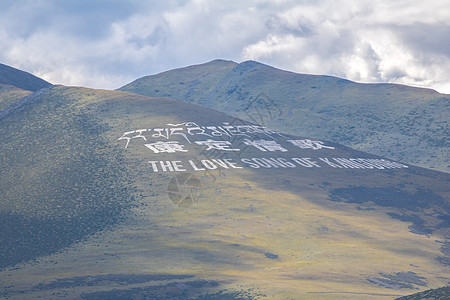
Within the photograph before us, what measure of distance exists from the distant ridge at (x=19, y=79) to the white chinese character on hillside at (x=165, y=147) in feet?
275

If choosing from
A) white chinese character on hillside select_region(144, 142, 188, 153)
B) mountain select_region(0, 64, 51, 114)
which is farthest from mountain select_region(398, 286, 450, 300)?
mountain select_region(0, 64, 51, 114)

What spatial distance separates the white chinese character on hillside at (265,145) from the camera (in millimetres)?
107812

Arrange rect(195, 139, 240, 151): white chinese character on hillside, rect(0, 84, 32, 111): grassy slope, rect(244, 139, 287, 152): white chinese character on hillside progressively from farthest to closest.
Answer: rect(0, 84, 32, 111): grassy slope < rect(244, 139, 287, 152): white chinese character on hillside < rect(195, 139, 240, 151): white chinese character on hillside

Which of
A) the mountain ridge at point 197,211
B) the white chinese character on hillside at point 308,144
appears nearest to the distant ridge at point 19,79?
the mountain ridge at point 197,211

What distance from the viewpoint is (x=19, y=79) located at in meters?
176

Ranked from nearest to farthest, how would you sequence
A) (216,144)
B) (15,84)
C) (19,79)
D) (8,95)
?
1. (216,144)
2. (8,95)
3. (15,84)
4. (19,79)

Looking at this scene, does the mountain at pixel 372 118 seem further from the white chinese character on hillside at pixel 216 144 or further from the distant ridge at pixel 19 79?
the distant ridge at pixel 19 79

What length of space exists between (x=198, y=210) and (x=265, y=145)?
39.2 meters

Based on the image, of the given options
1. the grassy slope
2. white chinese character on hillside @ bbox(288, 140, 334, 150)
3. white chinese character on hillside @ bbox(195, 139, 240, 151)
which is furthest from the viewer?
the grassy slope

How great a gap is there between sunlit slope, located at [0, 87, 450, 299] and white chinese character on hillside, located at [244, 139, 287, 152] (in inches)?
11.0

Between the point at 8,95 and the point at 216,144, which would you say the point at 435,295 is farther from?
the point at 8,95

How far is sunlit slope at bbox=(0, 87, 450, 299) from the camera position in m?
49.2

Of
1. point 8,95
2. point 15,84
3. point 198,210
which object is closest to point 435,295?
point 198,210

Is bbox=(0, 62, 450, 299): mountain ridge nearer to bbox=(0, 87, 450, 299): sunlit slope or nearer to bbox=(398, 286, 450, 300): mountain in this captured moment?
bbox=(0, 87, 450, 299): sunlit slope
